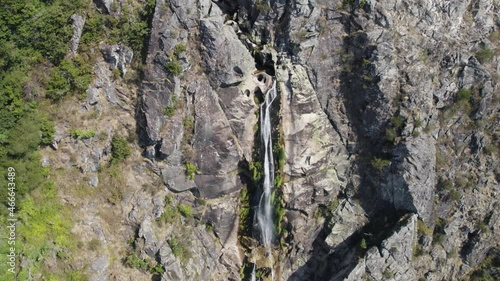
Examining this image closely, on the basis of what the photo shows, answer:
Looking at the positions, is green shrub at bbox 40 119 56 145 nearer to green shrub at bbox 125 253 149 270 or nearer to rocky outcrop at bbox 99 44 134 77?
rocky outcrop at bbox 99 44 134 77

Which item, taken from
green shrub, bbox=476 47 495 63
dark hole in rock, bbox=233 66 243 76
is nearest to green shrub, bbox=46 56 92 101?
dark hole in rock, bbox=233 66 243 76

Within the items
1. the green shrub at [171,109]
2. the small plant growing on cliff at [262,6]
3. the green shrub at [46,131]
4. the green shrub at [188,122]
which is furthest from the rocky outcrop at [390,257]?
the green shrub at [46,131]

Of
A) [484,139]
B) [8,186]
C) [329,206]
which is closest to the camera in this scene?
[8,186]

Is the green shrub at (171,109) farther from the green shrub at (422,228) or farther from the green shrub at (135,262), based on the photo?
the green shrub at (422,228)

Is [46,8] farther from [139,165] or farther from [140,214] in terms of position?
[140,214]

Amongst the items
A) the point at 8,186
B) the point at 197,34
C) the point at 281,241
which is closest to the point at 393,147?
the point at 281,241

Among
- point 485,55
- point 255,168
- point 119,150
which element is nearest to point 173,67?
point 119,150
